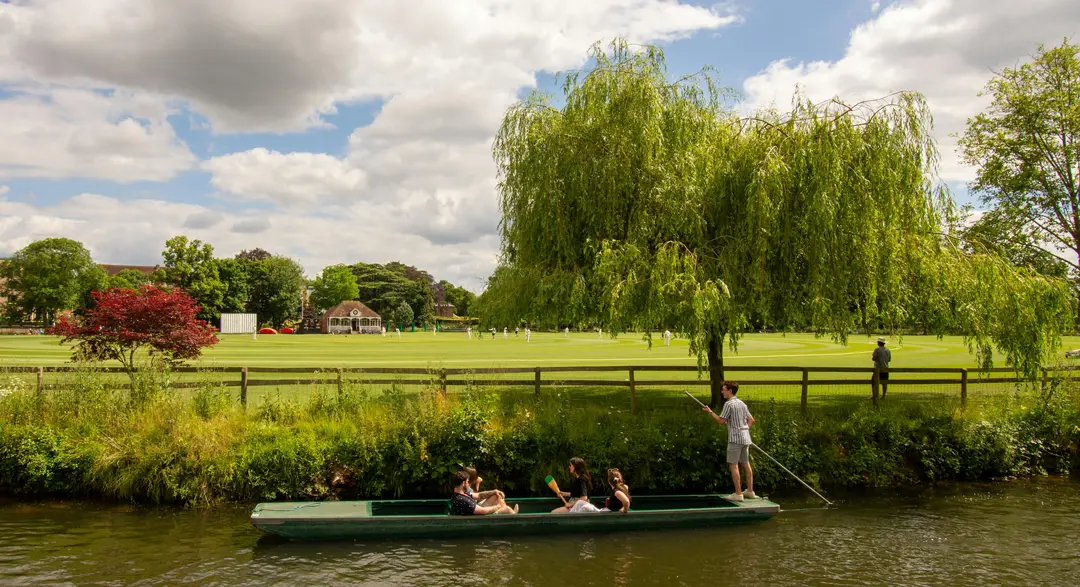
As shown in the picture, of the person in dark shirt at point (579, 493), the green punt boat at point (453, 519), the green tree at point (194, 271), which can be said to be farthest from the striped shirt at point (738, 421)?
the green tree at point (194, 271)

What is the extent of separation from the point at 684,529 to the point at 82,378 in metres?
12.3

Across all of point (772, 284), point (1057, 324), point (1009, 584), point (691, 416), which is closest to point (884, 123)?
point (772, 284)

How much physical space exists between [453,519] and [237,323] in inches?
3284

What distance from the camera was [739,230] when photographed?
44.8ft

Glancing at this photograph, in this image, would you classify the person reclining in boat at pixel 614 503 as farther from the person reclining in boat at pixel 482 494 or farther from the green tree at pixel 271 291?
the green tree at pixel 271 291

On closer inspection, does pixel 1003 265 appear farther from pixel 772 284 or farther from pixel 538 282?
pixel 538 282

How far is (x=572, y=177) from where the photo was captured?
46.8ft

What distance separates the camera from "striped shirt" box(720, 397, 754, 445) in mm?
11383

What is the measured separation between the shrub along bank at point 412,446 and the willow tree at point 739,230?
6.40 feet

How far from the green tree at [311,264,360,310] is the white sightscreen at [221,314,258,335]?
1023 inches

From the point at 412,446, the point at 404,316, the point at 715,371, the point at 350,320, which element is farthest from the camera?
the point at 404,316

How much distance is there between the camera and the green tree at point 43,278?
82188 millimetres

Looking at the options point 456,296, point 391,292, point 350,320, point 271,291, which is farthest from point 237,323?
point 456,296

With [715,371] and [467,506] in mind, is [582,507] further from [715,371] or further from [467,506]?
[715,371]
